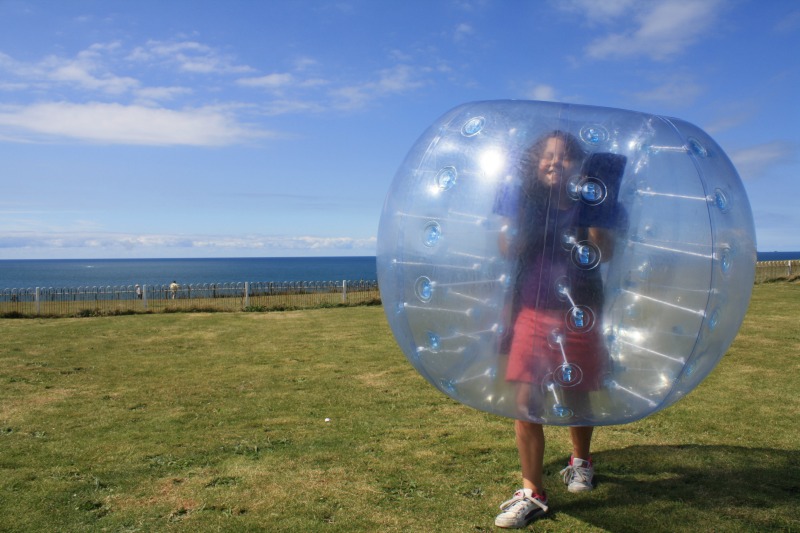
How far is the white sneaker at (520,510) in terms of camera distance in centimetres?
430

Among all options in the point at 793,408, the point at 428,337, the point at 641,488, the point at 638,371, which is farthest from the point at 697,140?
the point at 793,408

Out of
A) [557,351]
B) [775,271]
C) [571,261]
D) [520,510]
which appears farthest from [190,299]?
[775,271]

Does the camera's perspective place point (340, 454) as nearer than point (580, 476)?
No

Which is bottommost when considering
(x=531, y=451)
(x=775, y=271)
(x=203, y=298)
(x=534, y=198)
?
(x=203, y=298)

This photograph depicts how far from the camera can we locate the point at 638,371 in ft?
11.4

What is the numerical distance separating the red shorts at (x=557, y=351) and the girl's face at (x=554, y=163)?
2.26 ft

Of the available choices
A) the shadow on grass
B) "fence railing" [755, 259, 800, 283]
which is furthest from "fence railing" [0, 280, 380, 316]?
the shadow on grass

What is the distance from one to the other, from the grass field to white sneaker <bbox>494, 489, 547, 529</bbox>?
0.28 feet

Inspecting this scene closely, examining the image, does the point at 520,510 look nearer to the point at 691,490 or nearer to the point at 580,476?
the point at 580,476

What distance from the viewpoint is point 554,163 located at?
3428mm

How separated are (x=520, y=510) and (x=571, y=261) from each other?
1.92 meters

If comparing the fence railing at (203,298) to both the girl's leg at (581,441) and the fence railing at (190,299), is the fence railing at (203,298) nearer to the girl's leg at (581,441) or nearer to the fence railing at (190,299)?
the fence railing at (190,299)

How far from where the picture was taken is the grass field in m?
4.55

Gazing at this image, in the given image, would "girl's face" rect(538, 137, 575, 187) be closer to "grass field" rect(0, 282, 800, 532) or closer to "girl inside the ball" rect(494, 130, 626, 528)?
"girl inside the ball" rect(494, 130, 626, 528)
